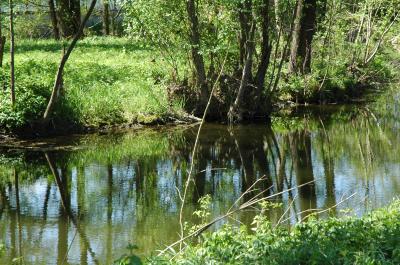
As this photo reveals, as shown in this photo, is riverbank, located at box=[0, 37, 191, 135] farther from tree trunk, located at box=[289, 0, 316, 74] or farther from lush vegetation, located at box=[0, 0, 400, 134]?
tree trunk, located at box=[289, 0, 316, 74]

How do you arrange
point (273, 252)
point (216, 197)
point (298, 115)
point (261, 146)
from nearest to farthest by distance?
point (273, 252) < point (216, 197) < point (261, 146) < point (298, 115)

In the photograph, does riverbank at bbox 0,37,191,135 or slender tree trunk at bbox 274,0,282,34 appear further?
slender tree trunk at bbox 274,0,282,34

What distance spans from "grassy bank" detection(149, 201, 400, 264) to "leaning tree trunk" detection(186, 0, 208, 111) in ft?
32.6

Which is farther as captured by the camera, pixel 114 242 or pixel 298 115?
pixel 298 115

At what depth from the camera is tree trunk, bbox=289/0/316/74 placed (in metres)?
22.3

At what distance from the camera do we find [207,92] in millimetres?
17984

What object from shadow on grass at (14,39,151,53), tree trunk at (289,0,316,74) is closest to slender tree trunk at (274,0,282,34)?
tree trunk at (289,0,316,74)

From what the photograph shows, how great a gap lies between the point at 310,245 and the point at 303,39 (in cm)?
1707

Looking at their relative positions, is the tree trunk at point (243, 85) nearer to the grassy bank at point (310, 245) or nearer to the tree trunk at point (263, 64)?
the tree trunk at point (263, 64)

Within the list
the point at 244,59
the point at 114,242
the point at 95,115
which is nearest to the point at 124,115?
the point at 95,115

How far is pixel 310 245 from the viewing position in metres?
6.66

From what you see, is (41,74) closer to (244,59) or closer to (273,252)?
(244,59)

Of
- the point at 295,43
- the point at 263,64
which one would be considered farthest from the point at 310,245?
the point at 295,43

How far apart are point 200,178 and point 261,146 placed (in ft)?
10.8
